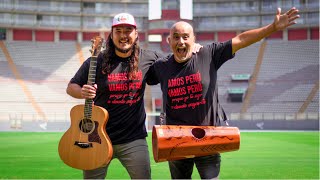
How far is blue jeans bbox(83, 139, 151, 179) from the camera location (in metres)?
4.86

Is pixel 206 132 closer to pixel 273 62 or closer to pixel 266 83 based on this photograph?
pixel 266 83

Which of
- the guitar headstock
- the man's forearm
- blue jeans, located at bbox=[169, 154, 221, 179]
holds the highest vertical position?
the man's forearm

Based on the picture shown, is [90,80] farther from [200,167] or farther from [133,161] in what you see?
[200,167]

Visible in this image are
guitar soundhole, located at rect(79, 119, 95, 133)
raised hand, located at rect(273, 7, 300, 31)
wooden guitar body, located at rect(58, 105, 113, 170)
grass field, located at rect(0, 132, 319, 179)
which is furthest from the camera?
grass field, located at rect(0, 132, 319, 179)

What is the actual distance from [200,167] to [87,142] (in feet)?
3.76

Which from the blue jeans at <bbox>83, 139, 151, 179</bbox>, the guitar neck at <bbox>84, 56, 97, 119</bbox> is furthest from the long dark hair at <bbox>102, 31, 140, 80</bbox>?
the blue jeans at <bbox>83, 139, 151, 179</bbox>

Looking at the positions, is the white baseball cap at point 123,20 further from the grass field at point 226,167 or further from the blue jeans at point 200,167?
the grass field at point 226,167

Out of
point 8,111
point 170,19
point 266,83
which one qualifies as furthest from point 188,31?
point 170,19

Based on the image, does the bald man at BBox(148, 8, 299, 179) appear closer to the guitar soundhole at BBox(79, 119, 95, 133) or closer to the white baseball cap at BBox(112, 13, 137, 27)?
the white baseball cap at BBox(112, 13, 137, 27)

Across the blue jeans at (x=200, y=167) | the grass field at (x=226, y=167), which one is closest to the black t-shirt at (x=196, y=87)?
the blue jeans at (x=200, y=167)

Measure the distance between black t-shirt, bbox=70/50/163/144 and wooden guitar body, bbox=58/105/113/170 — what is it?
Result: 0.21 metres

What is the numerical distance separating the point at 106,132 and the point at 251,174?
5.99 meters

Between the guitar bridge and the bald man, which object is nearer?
the bald man

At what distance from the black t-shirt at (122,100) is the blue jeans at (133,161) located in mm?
72
